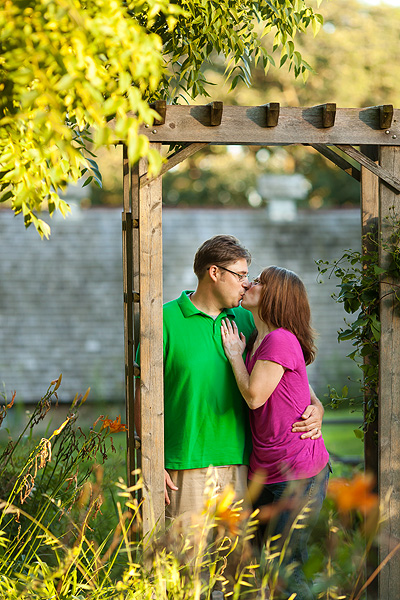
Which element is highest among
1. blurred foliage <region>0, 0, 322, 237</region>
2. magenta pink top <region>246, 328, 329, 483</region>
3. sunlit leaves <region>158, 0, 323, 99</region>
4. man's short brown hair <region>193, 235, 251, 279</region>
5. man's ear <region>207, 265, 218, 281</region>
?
sunlit leaves <region>158, 0, 323, 99</region>

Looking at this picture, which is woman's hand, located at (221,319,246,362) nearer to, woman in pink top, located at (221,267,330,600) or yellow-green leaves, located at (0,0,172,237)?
woman in pink top, located at (221,267,330,600)

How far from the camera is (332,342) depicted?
45.8 ft

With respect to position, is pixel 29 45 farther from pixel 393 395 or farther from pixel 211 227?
pixel 211 227

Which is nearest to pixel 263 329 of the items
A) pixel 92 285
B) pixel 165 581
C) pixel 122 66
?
pixel 165 581

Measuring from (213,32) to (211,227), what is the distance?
10.5m

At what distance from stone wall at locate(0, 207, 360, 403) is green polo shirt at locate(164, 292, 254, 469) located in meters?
8.76

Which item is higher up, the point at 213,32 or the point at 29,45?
the point at 213,32


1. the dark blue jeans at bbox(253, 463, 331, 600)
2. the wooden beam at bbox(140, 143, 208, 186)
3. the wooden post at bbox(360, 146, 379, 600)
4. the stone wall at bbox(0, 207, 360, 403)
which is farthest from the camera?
the stone wall at bbox(0, 207, 360, 403)

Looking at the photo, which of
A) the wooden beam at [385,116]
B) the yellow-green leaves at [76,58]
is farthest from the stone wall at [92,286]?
the yellow-green leaves at [76,58]

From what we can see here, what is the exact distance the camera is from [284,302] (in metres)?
3.15

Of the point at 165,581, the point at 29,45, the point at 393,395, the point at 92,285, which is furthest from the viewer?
the point at 92,285

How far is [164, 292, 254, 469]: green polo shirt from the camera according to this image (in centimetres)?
322

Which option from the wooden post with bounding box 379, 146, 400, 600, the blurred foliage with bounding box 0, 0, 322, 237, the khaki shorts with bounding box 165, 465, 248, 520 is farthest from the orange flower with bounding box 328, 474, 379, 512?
the blurred foliage with bounding box 0, 0, 322, 237

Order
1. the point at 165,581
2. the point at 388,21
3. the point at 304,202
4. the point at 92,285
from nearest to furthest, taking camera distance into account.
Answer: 1. the point at 165,581
2. the point at 92,285
3. the point at 388,21
4. the point at 304,202
